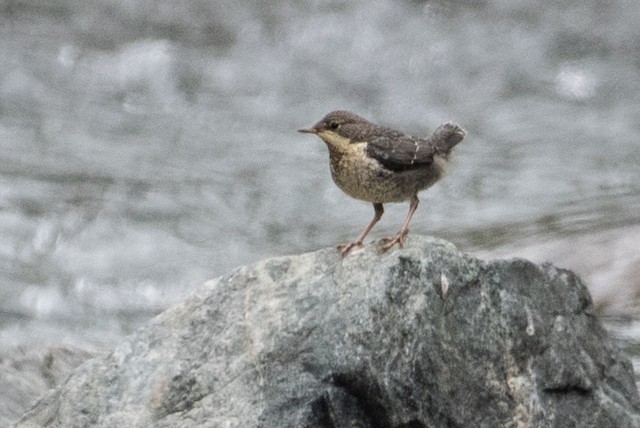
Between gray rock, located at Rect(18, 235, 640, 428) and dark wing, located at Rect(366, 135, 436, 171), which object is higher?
dark wing, located at Rect(366, 135, 436, 171)

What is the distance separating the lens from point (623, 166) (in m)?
11.3

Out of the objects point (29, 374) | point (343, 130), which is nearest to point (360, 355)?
point (343, 130)

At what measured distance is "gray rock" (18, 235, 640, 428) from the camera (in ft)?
14.8

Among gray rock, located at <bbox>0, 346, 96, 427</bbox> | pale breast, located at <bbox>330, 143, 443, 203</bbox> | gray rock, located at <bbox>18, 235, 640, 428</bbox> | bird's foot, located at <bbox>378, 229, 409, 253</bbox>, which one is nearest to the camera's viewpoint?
gray rock, located at <bbox>18, 235, 640, 428</bbox>

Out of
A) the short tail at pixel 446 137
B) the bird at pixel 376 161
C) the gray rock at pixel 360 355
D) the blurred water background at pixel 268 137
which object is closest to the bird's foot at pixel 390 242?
the gray rock at pixel 360 355

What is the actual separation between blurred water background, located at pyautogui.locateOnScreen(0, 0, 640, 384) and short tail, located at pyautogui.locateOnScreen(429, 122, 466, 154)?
2.36 metres

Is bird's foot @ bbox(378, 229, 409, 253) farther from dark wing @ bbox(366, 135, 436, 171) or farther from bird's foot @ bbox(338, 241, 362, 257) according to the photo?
dark wing @ bbox(366, 135, 436, 171)

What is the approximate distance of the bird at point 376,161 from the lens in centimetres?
540

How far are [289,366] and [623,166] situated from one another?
23.9 feet

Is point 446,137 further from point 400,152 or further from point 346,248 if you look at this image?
point 346,248

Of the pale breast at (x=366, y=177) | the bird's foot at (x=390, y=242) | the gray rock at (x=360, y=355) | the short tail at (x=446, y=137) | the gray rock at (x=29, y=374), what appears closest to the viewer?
the gray rock at (x=360, y=355)

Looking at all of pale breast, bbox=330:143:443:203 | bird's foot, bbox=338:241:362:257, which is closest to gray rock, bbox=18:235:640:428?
bird's foot, bbox=338:241:362:257

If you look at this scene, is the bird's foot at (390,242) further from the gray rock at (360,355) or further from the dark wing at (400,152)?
the dark wing at (400,152)

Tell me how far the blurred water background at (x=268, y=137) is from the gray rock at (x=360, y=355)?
3.03 metres
